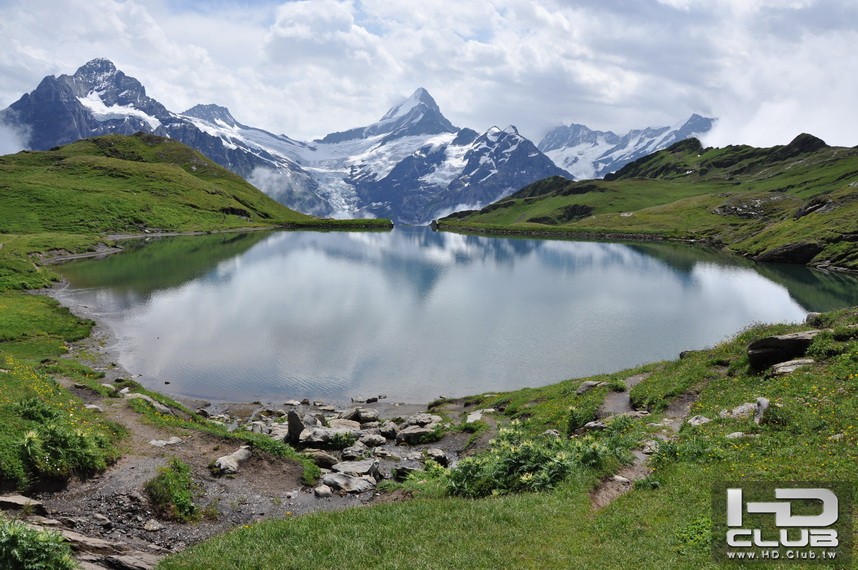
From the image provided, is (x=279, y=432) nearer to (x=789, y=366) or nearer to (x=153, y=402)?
(x=153, y=402)

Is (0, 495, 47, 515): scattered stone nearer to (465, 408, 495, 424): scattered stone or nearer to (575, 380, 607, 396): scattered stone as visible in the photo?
(465, 408, 495, 424): scattered stone

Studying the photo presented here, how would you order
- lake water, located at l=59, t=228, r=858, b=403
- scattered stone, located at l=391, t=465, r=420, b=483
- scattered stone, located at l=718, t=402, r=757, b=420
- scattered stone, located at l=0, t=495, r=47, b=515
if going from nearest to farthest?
1. scattered stone, located at l=0, t=495, r=47, b=515
2. scattered stone, located at l=718, t=402, r=757, b=420
3. scattered stone, located at l=391, t=465, r=420, b=483
4. lake water, located at l=59, t=228, r=858, b=403

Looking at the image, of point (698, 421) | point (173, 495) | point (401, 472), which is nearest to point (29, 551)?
point (173, 495)

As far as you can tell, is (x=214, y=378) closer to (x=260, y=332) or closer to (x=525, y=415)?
(x=260, y=332)

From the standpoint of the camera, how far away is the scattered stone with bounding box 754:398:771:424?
22.9 metres

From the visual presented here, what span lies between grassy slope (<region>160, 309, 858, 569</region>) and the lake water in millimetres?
29628

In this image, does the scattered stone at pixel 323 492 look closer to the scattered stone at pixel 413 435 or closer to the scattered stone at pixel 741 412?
the scattered stone at pixel 413 435

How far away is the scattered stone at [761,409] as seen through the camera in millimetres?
22930

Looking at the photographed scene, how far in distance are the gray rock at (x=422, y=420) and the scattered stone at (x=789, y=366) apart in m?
22.2

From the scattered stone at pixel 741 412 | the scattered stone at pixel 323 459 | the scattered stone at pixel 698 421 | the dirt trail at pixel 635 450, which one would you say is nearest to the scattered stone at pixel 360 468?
the scattered stone at pixel 323 459

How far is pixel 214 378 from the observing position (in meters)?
51.6

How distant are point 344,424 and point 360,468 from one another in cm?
1054

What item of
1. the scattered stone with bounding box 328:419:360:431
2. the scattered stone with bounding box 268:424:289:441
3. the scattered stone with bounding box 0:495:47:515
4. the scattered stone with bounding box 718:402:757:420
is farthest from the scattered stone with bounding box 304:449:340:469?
the scattered stone with bounding box 718:402:757:420

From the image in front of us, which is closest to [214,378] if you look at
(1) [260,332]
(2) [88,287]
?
(1) [260,332]
